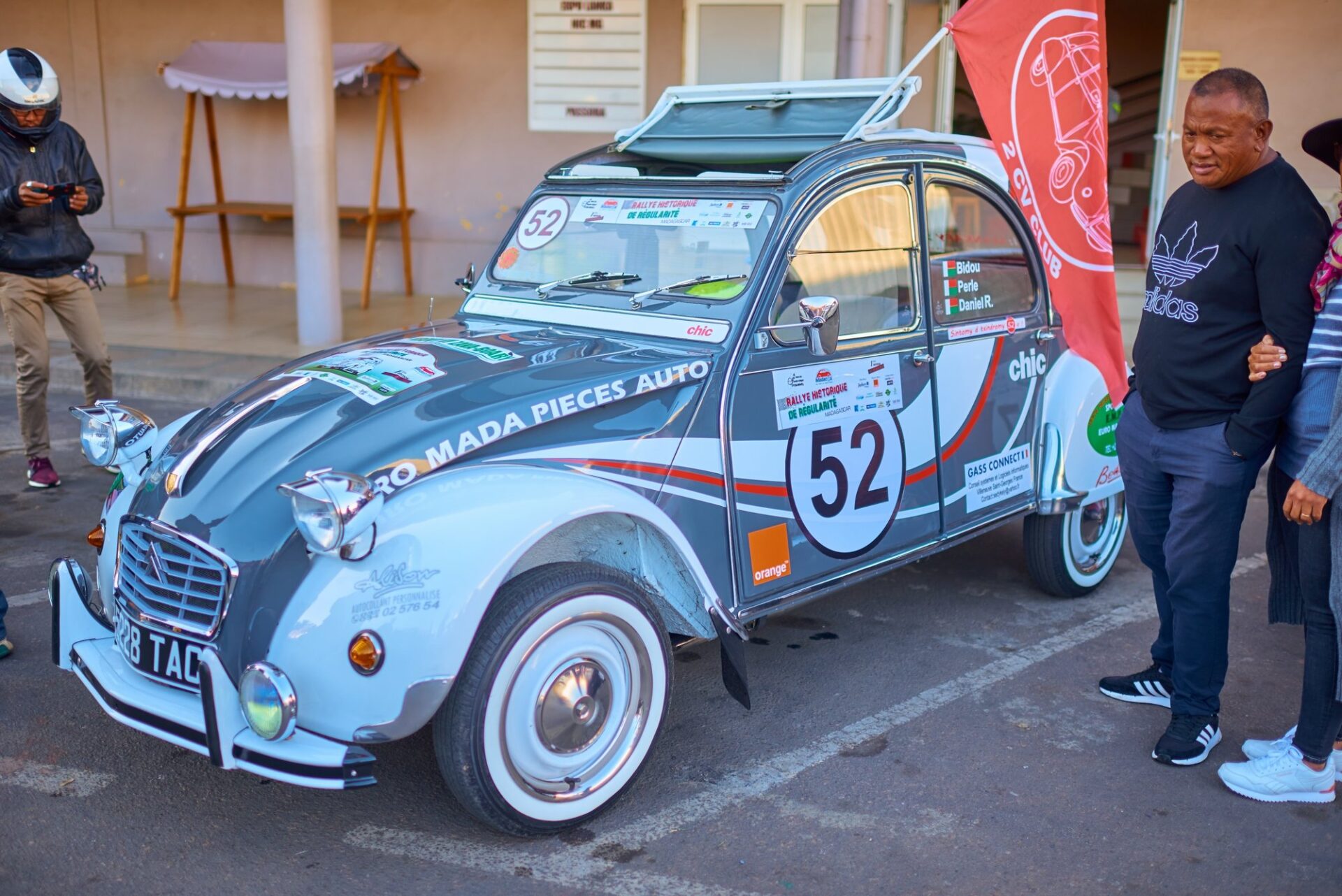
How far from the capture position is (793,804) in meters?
3.50

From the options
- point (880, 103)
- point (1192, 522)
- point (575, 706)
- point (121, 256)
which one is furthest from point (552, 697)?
point (121, 256)

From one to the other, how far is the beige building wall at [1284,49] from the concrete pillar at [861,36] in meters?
3.80

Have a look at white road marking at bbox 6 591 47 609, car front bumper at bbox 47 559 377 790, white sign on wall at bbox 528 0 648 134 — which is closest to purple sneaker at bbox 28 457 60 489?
white road marking at bbox 6 591 47 609

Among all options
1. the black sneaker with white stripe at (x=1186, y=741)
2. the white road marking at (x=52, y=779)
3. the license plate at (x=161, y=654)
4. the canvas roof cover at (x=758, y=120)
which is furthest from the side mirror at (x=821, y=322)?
the white road marking at (x=52, y=779)

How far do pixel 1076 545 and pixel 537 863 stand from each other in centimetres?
288

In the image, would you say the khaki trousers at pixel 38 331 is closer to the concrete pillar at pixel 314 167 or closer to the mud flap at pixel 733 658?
the concrete pillar at pixel 314 167

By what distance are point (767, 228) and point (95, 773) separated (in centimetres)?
262

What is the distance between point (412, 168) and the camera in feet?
39.5

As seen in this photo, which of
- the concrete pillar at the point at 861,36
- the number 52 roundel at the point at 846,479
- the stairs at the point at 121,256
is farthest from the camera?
the stairs at the point at 121,256

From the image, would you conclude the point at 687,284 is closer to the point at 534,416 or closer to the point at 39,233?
the point at 534,416

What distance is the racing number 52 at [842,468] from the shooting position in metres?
3.95

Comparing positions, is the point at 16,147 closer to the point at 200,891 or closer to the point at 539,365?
the point at 539,365

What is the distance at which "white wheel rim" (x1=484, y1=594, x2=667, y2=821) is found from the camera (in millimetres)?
3127

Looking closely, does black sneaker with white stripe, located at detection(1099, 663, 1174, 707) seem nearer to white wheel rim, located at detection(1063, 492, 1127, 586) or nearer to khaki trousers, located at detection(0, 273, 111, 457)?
white wheel rim, located at detection(1063, 492, 1127, 586)
